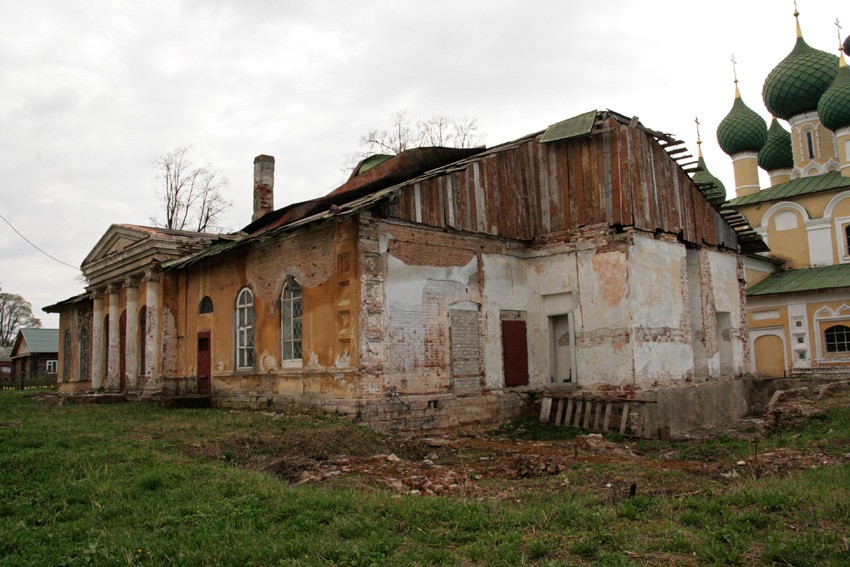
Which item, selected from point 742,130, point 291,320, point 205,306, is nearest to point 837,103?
point 742,130

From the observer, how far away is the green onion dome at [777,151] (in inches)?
1401

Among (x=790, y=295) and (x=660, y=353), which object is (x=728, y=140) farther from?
(x=660, y=353)

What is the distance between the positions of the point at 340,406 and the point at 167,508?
6.92 meters

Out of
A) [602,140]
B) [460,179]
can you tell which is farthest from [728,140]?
[460,179]

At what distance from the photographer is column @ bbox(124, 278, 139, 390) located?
21625 mm

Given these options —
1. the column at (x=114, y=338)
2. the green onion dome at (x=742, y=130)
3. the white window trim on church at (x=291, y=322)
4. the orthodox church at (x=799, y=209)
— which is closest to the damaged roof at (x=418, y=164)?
the white window trim on church at (x=291, y=322)

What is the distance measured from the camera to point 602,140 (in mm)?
16094

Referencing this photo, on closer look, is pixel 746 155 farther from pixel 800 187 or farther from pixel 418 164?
pixel 418 164

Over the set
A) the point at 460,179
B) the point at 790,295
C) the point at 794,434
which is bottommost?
the point at 794,434

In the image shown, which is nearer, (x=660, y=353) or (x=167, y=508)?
(x=167, y=508)

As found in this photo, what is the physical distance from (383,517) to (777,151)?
36506 millimetres

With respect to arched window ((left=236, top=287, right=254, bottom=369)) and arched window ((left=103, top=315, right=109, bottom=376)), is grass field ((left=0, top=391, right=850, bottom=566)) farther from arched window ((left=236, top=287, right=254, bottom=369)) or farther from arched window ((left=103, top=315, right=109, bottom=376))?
arched window ((left=103, top=315, right=109, bottom=376))

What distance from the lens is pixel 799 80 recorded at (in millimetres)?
32406

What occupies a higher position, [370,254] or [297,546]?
[370,254]
